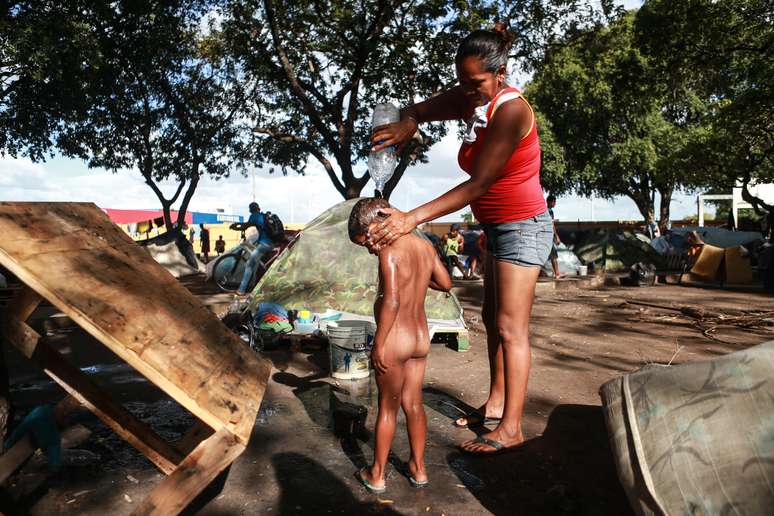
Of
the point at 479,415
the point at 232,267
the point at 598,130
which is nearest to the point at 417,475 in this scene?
the point at 479,415

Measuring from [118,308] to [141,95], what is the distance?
58.7 feet

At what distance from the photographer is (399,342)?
2514mm

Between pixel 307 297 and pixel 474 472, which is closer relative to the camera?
pixel 474 472

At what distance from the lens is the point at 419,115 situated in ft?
10.6

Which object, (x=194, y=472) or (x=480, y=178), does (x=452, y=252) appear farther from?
(x=194, y=472)

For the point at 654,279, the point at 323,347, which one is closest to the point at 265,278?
the point at 323,347

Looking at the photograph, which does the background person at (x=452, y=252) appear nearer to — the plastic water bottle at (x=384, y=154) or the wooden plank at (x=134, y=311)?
the plastic water bottle at (x=384, y=154)

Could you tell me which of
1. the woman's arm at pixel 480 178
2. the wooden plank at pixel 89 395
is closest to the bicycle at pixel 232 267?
the wooden plank at pixel 89 395

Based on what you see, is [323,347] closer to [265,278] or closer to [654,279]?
[265,278]

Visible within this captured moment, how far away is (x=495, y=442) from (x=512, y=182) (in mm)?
1352

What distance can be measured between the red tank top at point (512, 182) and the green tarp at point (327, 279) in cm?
333

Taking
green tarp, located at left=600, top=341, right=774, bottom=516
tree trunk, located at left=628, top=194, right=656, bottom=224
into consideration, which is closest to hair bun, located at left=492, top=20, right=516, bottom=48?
green tarp, located at left=600, top=341, right=774, bottom=516

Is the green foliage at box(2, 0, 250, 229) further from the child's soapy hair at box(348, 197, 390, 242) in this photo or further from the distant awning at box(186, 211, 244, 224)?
the distant awning at box(186, 211, 244, 224)

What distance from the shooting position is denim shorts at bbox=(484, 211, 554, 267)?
2842 mm
